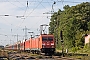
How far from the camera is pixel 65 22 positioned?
263 feet

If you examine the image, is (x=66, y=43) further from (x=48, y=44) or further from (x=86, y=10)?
(x=48, y=44)

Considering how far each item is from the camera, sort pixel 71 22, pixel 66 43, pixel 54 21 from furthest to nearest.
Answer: pixel 54 21, pixel 66 43, pixel 71 22

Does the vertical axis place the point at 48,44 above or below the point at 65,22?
below

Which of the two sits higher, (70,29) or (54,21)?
(54,21)

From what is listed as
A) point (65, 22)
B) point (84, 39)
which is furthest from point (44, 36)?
point (65, 22)

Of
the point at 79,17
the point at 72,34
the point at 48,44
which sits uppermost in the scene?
the point at 79,17

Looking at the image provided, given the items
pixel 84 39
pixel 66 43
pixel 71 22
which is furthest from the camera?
pixel 66 43

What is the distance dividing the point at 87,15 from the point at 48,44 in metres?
41.2

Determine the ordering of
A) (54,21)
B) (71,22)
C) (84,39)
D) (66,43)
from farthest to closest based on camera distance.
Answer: (54,21)
(66,43)
(71,22)
(84,39)

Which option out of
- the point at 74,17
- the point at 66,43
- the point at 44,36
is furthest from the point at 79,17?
the point at 44,36

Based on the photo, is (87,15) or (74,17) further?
(87,15)

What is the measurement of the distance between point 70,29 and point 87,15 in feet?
28.2

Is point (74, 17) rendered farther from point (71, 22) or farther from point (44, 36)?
point (44, 36)

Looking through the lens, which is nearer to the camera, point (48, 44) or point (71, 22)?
point (48, 44)
